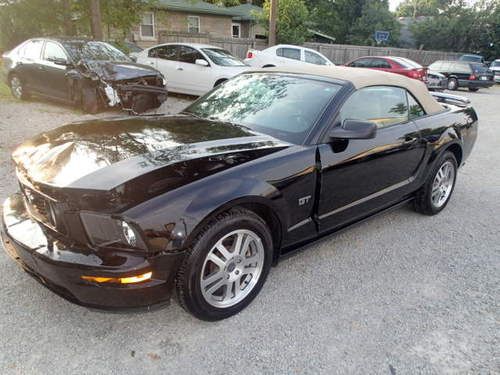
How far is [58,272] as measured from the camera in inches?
82.9

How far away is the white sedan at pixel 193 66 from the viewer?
10523mm

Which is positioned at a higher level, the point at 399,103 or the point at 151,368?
the point at 399,103

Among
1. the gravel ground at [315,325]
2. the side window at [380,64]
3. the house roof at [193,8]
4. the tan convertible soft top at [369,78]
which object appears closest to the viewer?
the gravel ground at [315,325]

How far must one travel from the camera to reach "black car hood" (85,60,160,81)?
7734 millimetres

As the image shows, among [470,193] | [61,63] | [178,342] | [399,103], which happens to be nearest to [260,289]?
[178,342]

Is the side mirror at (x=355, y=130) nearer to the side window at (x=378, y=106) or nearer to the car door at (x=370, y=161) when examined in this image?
the car door at (x=370, y=161)

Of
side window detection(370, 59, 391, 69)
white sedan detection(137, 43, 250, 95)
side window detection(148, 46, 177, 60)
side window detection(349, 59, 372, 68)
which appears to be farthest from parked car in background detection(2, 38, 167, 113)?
side window detection(349, 59, 372, 68)

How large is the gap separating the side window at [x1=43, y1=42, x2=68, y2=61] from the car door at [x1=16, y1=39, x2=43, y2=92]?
251mm

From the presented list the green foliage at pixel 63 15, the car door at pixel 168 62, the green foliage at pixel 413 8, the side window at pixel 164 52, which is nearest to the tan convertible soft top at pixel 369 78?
the car door at pixel 168 62

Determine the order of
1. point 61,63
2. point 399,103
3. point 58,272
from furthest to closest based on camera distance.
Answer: point 61,63 < point 399,103 < point 58,272

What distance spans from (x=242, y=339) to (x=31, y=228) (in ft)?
4.79

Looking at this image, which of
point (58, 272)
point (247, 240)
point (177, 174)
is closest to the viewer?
point (58, 272)

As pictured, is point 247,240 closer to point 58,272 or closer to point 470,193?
point 58,272

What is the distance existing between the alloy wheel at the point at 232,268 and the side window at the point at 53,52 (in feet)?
24.3
